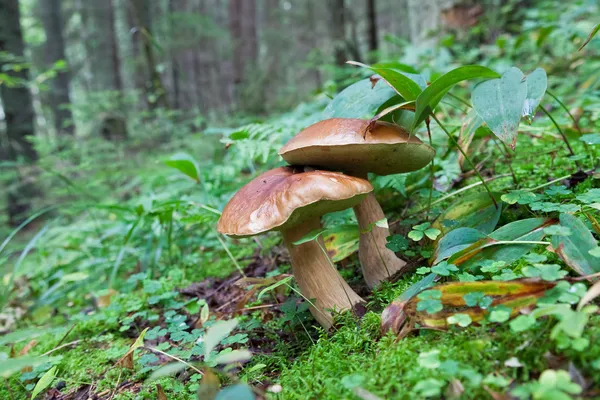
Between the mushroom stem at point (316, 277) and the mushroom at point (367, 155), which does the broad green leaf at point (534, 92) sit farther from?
the mushroom stem at point (316, 277)

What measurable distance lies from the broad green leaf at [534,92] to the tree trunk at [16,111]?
304 inches

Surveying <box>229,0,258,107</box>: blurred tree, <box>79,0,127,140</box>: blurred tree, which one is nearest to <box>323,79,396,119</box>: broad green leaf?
<box>79,0,127,140</box>: blurred tree

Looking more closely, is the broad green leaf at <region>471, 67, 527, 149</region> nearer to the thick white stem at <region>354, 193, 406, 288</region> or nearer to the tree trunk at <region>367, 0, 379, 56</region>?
the thick white stem at <region>354, 193, 406, 288</region>

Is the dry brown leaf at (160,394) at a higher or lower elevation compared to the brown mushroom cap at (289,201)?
lower

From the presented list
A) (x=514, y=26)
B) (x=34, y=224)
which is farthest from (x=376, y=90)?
(x=34, y=224)

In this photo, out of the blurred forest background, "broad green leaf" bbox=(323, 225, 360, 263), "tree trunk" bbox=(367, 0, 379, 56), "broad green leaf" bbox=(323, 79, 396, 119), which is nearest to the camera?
"broad green leaf" bbox=(323, 79, 396, 119)

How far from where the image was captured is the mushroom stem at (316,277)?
5.43ft

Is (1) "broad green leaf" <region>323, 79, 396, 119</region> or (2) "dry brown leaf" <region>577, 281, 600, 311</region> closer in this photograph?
(2) "dry brown leaf" <region>577, 281, 600, 311</region>

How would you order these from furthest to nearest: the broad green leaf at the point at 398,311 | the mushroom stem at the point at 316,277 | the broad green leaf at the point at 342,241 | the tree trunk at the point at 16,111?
the tree trunk at the point at 16,111 < the broad green leaf at the point at 342,241 < the mushroom stem at the point at 316,277 < the broad green leaf at the point at 398,311

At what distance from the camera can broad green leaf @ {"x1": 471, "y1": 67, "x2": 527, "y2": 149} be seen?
1354mm

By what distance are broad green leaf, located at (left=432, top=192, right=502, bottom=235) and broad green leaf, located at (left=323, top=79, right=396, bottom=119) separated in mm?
622

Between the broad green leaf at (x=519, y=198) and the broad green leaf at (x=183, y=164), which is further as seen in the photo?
the broad green leaf at (x=183, y=164)

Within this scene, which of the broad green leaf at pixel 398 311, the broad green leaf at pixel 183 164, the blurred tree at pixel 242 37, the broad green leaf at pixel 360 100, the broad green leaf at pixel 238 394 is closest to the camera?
the broad green leaf at pixel 238 394

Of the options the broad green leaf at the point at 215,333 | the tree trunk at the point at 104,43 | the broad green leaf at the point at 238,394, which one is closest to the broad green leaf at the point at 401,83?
the broad green leaf at the point at 215,333
